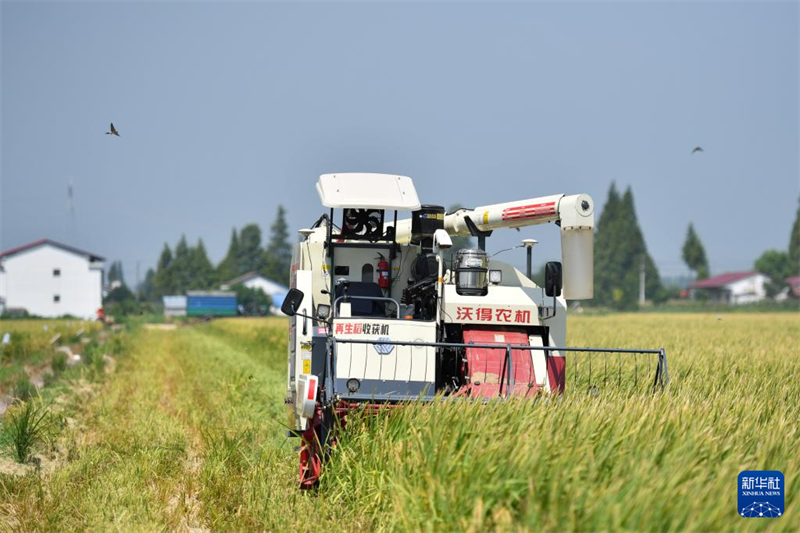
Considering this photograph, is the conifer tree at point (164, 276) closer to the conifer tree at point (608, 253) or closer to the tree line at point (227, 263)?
the tree line at point (227, 263)

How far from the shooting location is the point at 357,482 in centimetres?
841

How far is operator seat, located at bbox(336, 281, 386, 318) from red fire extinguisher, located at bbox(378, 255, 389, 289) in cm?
44

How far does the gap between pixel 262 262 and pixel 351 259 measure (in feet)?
496

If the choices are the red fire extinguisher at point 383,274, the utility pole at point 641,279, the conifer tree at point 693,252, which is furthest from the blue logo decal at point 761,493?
the conifer tree at point 693,252

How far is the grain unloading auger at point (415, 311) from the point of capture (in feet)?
32.1

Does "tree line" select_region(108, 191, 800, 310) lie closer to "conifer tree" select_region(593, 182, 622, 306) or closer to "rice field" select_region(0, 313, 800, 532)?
"conifer tree" select_region(593, 182, 622, 306)

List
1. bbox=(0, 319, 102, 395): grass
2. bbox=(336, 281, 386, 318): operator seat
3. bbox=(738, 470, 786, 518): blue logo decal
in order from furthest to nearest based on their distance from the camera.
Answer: bbox=(0, 319, 102, 395): grass < bbox=(336, 281, 386, 318): operator seat < bbox=(738, 470, 786, 518): blue logo decal

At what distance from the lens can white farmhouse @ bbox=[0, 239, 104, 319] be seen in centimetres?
9075

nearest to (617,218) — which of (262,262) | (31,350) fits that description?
(262,262)

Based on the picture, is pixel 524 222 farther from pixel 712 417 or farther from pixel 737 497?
pixel 737 497

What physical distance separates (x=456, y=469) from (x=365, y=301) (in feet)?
18.0

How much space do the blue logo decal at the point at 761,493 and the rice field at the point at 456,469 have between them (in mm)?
89

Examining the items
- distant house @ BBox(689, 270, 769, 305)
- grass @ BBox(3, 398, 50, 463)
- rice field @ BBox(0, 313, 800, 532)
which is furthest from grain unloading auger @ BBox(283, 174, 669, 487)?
distant house @ BBox(689, 270, 769, 305)

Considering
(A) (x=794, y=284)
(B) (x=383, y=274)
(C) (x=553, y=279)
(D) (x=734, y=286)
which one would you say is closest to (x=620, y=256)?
(A) (x=794, y=284)
